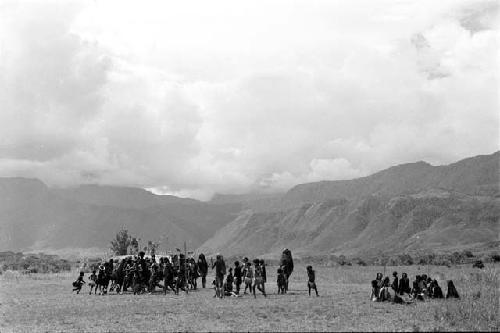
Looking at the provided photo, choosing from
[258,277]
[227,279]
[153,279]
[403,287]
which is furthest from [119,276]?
[403,287]

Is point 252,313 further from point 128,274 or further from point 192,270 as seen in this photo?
point 128,274

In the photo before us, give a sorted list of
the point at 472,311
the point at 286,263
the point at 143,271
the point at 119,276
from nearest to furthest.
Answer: the point at 472,311 < the point at 286,263 < the point at 143,271 < the point at 119,276

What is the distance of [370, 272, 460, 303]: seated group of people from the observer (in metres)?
26.9

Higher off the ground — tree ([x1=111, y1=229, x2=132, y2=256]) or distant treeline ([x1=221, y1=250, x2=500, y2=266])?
tree ([x1=111, y1=229, x2=132, y2=256])

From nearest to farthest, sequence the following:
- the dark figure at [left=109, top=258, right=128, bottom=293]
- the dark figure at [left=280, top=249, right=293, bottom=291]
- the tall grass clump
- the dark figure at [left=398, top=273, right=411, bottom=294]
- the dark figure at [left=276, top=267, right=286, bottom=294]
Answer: the tall grass clump
the dark figure at [left=398, top=273, right=411, bottom=294]
the dark figure at [left=276, top=267, right=286, bottom=294]
the dark figure at [left=280, top=249, right=293, bottom=291]
the dark figure at [left=109, top=258, right=128, bottom=293]

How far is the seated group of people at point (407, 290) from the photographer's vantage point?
26.9 meters

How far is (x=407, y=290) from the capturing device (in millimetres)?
28453

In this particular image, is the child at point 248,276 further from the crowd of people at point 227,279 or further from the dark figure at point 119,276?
the dark figure at point 119,276

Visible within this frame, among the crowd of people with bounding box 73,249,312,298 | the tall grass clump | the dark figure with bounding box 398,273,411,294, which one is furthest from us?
the crowd of people with bounding box 73,249,312,298

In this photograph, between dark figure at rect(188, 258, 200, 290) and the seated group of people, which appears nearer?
the seated group of people

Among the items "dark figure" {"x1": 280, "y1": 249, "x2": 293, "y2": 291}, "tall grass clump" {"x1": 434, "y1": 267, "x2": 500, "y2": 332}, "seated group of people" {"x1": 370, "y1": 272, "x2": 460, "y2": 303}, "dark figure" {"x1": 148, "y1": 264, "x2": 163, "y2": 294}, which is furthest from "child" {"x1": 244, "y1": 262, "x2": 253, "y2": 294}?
"tall grass clump" {"x1": 434, "y1": 267, "x2": 500, "y2": 332}

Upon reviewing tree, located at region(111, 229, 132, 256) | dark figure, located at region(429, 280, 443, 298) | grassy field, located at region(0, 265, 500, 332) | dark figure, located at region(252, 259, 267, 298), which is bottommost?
grassy field, located at region(0, 265, 500, 332)

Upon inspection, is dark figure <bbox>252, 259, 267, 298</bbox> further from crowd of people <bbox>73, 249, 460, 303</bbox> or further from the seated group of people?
the seated group of people

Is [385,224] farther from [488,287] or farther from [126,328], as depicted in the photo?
[126,328]
